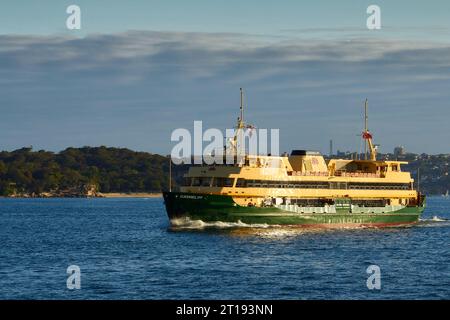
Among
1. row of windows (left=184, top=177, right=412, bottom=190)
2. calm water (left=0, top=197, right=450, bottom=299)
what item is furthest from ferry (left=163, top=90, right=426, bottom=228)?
calm water (left=0, top=197, right=450, bottom=299)

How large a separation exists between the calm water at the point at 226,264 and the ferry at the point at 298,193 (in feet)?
6.39

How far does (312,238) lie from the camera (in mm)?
72375

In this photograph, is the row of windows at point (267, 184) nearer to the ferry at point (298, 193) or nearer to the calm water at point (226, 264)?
the ferry at point (298, 193)

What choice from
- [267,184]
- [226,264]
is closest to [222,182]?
[267,184]

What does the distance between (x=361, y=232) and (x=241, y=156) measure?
14.8 m

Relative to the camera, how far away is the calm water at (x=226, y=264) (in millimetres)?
42031

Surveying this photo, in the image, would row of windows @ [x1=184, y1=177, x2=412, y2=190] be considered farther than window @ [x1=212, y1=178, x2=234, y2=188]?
Yes

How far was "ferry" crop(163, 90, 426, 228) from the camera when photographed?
74750 millimetres

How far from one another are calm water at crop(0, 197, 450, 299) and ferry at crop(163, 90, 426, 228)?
1.95 metres

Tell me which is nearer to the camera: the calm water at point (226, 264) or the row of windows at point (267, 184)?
the calm water at point (226, 264)

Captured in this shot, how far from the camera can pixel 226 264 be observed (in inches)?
2077

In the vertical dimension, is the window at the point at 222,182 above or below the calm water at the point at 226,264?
above

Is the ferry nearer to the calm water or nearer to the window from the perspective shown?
the window

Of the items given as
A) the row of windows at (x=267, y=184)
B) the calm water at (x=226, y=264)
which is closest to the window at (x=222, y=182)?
the row of windows at (x=267, y=184)
